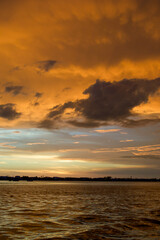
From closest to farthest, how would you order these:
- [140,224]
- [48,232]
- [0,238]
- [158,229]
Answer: [0,238], [48,232], [158,229], [140,224]

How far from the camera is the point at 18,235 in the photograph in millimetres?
20391

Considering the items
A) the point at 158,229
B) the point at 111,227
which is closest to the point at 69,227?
the point at 111,227

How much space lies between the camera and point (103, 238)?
1988cm

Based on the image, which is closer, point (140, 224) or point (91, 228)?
point (91, 228)

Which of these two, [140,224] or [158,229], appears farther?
[140,224]

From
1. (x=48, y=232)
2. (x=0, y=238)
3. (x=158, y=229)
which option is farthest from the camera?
(x=158, y=229)

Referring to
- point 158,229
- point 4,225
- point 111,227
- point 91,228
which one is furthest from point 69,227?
point 158,229

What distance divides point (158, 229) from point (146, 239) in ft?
17.1

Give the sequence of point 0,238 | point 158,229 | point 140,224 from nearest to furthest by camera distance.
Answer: point 0,238 → point 158,229 → point 140,224

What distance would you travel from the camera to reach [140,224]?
87.2ft

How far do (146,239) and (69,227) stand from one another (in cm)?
796

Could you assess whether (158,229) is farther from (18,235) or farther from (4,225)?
(4,225)

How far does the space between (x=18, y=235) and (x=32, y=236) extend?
4.07 feet

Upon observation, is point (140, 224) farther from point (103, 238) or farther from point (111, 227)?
point (103, 238)
